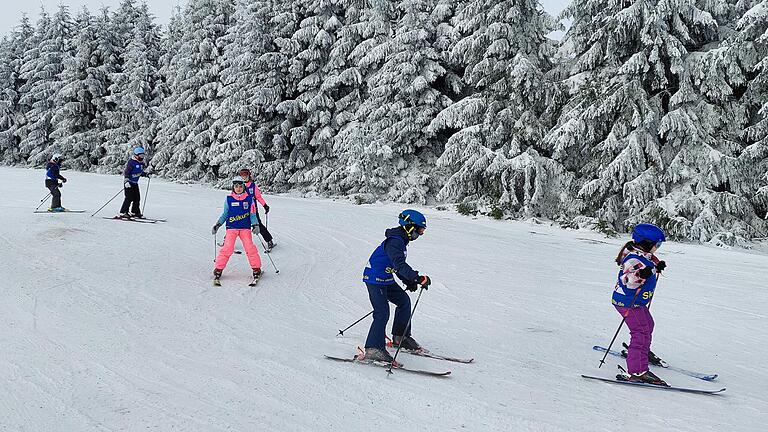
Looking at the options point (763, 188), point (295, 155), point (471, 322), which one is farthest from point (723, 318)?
point (295, 155)

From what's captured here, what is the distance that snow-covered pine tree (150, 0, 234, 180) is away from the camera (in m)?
29.1

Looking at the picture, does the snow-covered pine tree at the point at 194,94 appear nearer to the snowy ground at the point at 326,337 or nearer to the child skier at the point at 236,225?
the snowy ground at the point at 326,337

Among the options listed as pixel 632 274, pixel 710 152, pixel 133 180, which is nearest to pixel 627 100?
pixel 710 152

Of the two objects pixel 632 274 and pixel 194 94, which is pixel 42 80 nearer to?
pixel 194 94

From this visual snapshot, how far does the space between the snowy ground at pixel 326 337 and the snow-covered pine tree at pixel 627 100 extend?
8.24 ft

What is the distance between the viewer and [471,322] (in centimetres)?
717

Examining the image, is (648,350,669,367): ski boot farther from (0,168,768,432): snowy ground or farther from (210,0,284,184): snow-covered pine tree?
(210,0,284,184): snow-covered pine tree

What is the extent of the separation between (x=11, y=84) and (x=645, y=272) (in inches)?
2142

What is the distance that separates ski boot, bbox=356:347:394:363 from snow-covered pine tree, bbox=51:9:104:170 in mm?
37893

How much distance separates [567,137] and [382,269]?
36.6 feet

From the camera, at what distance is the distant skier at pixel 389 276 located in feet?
17.1

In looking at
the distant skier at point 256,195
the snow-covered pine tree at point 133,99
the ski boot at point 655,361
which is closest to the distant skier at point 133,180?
the distant skier at point 256,195

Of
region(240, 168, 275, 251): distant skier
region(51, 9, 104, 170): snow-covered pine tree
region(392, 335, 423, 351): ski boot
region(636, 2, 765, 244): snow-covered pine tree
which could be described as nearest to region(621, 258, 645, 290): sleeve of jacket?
region(392, 335, 423, 351): ski boot

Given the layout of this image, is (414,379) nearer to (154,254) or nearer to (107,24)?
(154,254)
